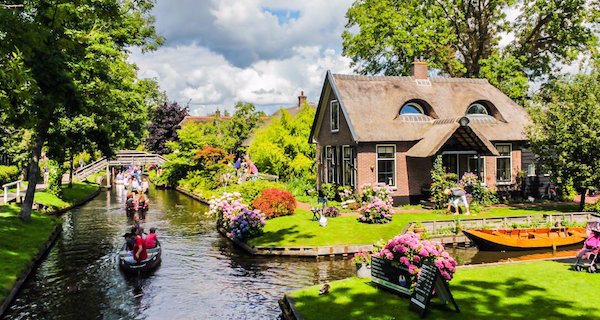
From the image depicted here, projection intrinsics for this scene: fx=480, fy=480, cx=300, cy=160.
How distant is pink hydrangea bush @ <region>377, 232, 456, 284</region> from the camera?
11.5m

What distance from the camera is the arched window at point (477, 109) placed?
3296cm

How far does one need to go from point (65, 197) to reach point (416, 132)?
26968 mm

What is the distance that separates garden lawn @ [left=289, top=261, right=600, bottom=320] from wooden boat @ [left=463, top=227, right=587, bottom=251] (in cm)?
520

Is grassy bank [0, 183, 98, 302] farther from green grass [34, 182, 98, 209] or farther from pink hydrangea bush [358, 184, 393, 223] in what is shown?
pink hydrangea bush [358, 184, 393, 223]

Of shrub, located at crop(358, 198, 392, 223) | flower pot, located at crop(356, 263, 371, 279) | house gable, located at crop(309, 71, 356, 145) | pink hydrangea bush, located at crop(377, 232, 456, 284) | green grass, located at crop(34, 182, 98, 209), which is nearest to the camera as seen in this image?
Result: pink hydrangea bush, located at crop(377, 232, 456, 284)

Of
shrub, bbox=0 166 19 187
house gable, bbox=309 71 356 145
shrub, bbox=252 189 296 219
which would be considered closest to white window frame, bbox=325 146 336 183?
house gable, bbox=309 71 356 145

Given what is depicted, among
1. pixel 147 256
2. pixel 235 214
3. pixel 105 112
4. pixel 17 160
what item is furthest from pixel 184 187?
pixel 147 256

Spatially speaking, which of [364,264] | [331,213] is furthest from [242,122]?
[364,264]

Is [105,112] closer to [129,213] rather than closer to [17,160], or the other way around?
[129,213]

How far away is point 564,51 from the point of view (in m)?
40.7

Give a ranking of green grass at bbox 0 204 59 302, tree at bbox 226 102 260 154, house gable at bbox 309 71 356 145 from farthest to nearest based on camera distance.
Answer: tree at bbox 226 102 260 154 → house gable at bbox 309 71 356 145 → green grass at bbox 0 204 59 302

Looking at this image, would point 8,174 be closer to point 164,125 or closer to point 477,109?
point 164,125

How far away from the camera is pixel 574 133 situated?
82.0 feet

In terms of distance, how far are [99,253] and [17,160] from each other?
103ft
